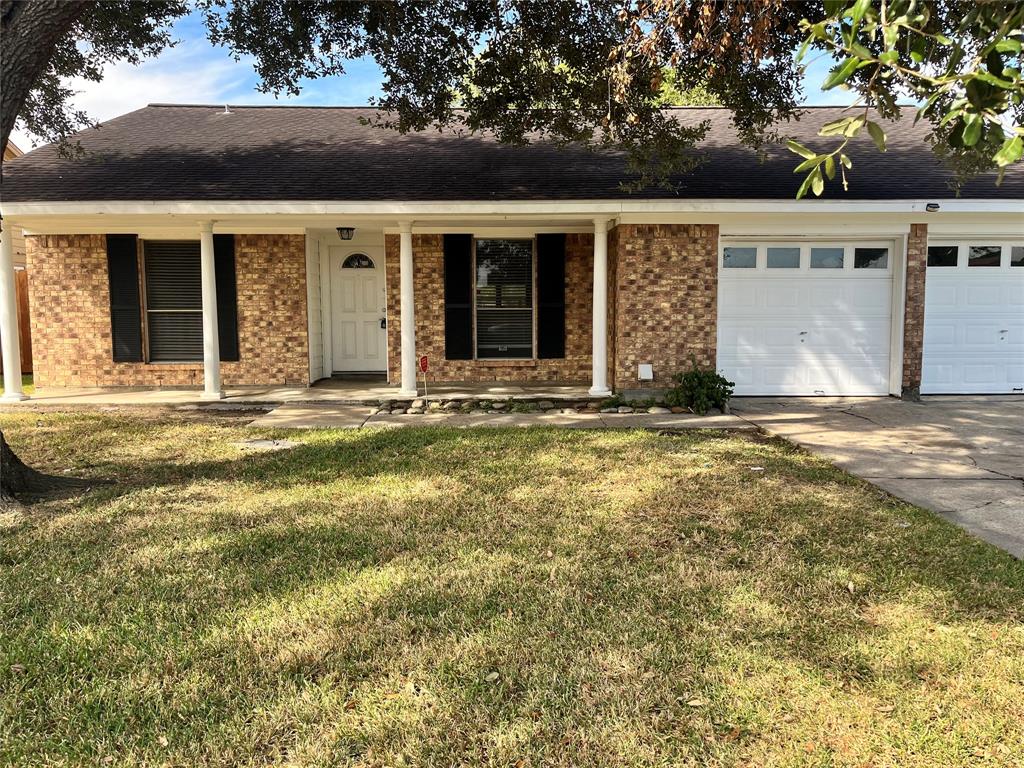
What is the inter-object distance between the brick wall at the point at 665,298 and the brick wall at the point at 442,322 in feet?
4.59

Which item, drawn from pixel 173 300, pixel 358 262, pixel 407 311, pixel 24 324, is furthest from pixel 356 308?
pixel 24 324

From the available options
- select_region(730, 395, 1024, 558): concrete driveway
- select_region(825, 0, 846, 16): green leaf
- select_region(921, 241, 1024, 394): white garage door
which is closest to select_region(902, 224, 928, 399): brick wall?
select_region(921, 241, 1024, 394): white garage door

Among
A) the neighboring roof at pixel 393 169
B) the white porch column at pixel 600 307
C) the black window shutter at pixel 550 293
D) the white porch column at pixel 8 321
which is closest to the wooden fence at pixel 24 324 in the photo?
the neighboring roof at pixel 393 169

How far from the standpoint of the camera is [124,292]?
10.5 metres

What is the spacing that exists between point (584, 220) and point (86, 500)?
7.13 metres

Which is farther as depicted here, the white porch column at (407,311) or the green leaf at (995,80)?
the white porch column at (407,311)

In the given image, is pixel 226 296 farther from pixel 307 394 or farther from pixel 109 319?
pixel 307 394

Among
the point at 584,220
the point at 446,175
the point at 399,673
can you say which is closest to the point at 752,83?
the point at 584,220

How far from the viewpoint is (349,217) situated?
9.15m

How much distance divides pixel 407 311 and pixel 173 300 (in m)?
4.09

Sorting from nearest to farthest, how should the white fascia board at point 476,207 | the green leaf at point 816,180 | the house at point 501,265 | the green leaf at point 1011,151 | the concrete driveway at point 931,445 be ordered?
Answer: the green leaf at point 1011,151, the green leaf at point 816,180, the concrete driveway at point 931,445, the white fascia board at point 476,207, the house at point 501,265

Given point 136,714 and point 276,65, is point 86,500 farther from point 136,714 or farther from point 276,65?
point 276,65

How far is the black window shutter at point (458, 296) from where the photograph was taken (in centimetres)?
1065

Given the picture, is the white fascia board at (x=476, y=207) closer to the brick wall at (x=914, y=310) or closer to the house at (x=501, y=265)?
the house at (x=501, y=265)
